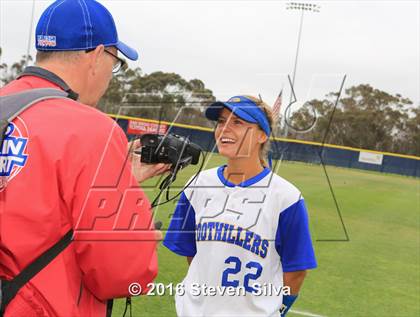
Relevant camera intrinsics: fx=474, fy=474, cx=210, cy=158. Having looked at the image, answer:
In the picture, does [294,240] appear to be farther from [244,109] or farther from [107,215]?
[107,215]

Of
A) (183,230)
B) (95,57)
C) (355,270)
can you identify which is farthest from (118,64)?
(355,270)

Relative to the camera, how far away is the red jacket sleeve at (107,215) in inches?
57.2

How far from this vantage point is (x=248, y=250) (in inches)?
99.7

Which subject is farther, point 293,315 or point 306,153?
point 306,153

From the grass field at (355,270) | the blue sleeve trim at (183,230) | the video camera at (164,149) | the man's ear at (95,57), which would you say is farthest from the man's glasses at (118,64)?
the grass field at (355,270)

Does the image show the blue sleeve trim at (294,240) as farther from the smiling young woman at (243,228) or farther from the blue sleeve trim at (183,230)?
the blue sleeve trim at (183,230)

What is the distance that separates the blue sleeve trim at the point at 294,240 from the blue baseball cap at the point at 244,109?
21.0 inches

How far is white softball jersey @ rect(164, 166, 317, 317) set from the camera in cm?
252

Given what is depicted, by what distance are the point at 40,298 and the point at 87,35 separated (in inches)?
35.4

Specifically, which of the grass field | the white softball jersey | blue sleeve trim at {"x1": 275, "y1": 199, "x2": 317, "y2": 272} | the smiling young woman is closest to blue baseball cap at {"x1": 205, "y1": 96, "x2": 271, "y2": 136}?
the smiling young woman

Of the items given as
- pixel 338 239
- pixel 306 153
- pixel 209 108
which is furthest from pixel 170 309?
pixel 306 153

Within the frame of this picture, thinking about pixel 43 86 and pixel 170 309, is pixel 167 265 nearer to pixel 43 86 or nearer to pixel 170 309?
pixel 170 309

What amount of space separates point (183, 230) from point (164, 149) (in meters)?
0.78

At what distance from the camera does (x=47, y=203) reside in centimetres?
145
